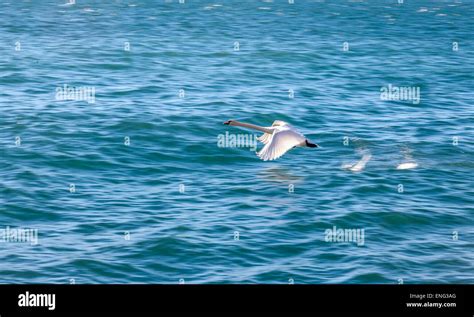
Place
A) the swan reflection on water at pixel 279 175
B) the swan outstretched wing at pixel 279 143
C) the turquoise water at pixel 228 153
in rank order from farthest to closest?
the swan reflection on water at pixel 279 175, the swan outstretched wing at pixel 279 143, the turquoise water at pixel 228 153

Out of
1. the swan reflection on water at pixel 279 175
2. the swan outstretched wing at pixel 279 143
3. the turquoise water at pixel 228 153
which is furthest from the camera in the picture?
the swan reflection on water at pixel 279 175

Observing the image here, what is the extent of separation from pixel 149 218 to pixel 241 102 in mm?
14938

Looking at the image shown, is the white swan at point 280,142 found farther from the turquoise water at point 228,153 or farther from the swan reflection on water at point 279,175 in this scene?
the swan reflection on water at point 279,175

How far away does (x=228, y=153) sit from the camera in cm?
3431

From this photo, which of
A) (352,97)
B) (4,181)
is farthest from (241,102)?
(4,181)

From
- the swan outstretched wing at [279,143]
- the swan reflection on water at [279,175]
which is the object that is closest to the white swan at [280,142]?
the swan outstretched wing at [279,143]

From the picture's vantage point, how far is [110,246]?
25.3 m

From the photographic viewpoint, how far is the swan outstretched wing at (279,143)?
28172mm

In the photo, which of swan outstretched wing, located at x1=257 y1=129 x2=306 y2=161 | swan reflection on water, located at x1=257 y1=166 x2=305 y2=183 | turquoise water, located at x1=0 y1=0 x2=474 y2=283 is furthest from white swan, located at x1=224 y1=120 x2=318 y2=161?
swan reflection on water, located at x1=257 y1=166 x2=305 y2=183

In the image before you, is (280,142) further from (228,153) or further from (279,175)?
(228,153)

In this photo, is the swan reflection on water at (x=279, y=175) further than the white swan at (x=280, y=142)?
Yes

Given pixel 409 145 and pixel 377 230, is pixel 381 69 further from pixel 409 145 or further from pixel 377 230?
pixel 377 230

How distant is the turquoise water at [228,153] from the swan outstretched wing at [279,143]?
1.74m

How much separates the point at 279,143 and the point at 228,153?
5.75 meters
